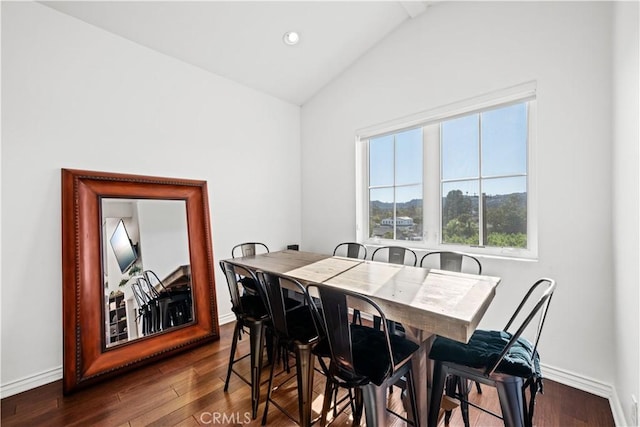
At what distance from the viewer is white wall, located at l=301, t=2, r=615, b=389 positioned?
1.90 metres

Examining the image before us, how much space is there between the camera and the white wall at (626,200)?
1347 mm

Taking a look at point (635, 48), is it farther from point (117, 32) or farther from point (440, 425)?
point (117, 32)

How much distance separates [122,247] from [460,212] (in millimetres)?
3166

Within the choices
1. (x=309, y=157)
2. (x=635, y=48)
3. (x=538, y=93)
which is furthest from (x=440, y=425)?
(x=309, y=157)

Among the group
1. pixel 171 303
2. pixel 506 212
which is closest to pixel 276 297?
pixel 171 303

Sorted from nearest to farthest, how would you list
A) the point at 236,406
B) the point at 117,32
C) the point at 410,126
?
1. the point at 236,406
2. the point at 117,32
3. the point at 410,126

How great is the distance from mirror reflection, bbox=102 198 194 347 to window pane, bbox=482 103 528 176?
3056 mm

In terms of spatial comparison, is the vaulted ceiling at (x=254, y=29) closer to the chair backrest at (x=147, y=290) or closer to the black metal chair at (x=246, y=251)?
the black metal chair at (x=246, y=251)

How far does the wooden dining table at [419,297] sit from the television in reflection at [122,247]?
1.30 m

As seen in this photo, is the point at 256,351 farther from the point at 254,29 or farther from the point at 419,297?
the point at 254,29

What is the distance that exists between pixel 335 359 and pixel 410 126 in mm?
2525

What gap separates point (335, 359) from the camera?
135 centimetres

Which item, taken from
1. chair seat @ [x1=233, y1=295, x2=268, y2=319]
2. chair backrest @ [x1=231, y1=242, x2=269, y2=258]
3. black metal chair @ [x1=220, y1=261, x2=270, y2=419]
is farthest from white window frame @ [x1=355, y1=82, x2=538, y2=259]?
black metal chair @ [x1=220, y1=261, x2=270, y2=419]

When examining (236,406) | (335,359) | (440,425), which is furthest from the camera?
(236,406)
